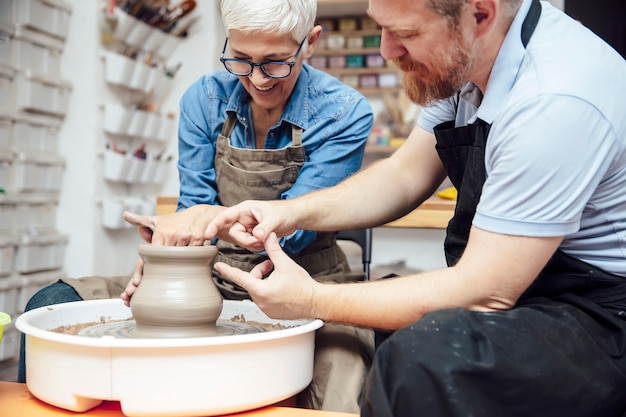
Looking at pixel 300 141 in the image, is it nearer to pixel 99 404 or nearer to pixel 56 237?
pixel 99 404

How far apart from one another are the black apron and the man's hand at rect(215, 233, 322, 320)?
0.75ft

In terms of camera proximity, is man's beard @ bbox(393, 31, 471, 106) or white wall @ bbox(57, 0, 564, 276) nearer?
man's beard @ bbox(393, 31, 471, 106)

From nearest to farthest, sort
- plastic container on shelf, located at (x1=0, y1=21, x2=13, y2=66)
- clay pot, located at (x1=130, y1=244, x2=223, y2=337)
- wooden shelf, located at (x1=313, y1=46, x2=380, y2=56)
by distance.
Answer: clay pot, located at (x1=130, y1=244, x2=223, y2=337), plastic container on shelf, located at (x1=0, y1=21, x2=13, y2=66), wooden shelf, located at (x1=313, y1=46, x2=380, y2=56)

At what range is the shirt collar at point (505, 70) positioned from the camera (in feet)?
4.01

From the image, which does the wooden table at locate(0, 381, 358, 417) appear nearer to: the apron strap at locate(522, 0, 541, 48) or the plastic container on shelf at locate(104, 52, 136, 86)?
the apron strap at locate(522, 0, 541, 48)

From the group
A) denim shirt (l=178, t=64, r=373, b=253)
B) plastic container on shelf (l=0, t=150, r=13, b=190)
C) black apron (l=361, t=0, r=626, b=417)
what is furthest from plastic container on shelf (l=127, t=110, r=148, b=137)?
black apron (l=361, t=0, r=626, b=417)

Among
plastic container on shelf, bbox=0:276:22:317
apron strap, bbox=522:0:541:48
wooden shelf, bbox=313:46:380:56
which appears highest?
wooden shelf, bbox=313:46:380:56

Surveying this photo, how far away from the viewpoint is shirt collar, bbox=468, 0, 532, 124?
48.2 inches

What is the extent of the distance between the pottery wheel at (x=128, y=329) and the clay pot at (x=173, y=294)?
57mm

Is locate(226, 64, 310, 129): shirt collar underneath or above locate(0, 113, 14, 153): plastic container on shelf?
above

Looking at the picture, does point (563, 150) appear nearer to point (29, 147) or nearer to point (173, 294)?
point (173, 294)

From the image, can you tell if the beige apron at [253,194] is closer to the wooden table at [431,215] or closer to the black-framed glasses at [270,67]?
the black-framed glasses at [270,67]

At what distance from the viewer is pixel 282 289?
4.09ft

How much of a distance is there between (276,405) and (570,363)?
0.54m
